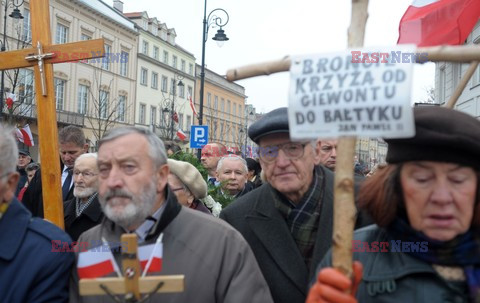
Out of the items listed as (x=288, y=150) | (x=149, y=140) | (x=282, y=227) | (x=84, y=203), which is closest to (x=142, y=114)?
(x=84, y=203)

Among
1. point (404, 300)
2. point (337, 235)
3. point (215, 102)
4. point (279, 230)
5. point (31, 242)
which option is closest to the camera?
point (337, 235)

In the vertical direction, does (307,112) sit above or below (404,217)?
above

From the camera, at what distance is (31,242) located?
2227 millimetres

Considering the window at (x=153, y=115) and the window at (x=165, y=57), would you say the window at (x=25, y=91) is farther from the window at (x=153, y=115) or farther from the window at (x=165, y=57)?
the window at (x=165, y=57)

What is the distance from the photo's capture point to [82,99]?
3753 centimetres

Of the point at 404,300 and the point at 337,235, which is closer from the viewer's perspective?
the point at 337,235

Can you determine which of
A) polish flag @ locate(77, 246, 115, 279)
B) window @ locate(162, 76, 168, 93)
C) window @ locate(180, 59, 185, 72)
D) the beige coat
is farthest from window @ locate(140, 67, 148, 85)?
polish flag @ locate(77, 246, 115, 279)

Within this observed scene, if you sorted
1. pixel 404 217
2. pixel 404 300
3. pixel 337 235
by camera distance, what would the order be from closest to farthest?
pixel 337 235
pixel 404 300
pixel 404 217

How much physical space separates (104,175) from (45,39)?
1.95m

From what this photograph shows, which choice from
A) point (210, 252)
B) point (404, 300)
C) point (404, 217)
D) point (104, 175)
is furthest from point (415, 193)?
point (104, 175)

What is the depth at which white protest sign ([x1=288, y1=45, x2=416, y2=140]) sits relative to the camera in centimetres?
155

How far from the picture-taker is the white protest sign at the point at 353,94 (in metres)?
1.55

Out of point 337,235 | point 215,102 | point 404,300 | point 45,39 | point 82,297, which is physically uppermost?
point 215,102

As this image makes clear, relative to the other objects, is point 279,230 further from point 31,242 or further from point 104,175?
point 31,242
